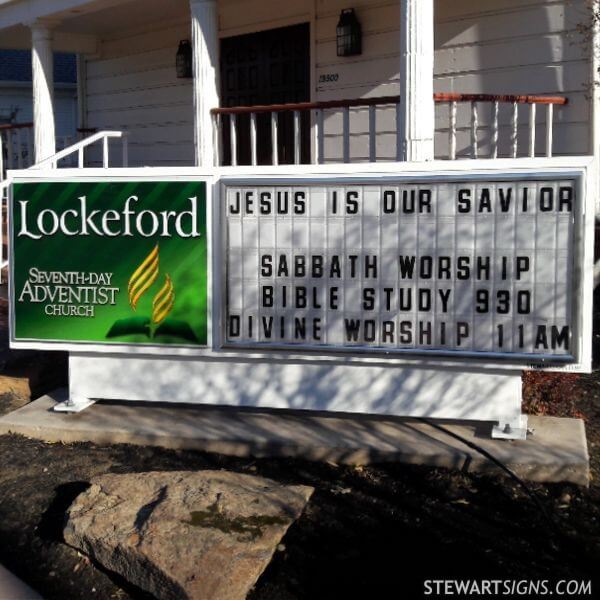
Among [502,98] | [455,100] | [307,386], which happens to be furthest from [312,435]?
Answer: [502,98]

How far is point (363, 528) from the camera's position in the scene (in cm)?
429

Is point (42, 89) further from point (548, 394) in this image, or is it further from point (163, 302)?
point (548, 394)

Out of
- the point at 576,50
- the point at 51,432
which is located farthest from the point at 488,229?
the point at 576,50

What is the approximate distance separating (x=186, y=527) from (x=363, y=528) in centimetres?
85

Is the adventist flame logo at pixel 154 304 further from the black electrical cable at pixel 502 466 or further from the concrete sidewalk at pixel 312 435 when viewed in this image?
the black electrical cable at pixel 502 466

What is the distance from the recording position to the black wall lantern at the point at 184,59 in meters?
12.2

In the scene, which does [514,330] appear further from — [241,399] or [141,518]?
[141,518]

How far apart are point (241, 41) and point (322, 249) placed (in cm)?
708

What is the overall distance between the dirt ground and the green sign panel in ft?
2.99

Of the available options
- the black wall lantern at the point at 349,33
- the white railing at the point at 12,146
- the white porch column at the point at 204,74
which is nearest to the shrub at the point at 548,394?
the white porch column at the point at 204,74

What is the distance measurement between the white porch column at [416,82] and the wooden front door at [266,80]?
11.5 ft

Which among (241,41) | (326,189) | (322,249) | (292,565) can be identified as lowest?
(292,565)

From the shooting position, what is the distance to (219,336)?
224 inches

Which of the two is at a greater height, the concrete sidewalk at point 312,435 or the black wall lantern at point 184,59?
the black wall lantern at point 184,59
